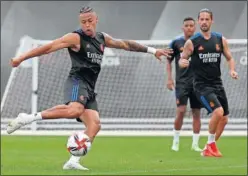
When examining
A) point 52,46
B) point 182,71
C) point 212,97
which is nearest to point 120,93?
point 182,71

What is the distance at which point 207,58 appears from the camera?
13.3 metres

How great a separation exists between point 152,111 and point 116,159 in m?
9.25

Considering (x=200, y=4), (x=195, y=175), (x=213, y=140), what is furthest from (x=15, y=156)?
(x=200, y=4)

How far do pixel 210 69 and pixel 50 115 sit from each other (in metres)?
3.91

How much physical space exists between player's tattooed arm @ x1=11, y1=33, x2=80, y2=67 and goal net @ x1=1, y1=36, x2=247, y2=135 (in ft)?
36.0

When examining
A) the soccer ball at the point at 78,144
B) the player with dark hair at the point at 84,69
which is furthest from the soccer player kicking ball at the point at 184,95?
the soccer ball at the point at 78,144

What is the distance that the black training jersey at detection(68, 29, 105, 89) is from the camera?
10.9 m

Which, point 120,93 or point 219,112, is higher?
point 219,112

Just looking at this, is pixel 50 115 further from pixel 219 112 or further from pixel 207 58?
pixel 207 58

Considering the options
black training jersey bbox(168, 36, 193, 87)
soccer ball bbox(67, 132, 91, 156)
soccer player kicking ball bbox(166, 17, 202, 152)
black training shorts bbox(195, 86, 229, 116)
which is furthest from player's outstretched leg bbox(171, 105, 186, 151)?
soccer ball bbox(67, 132, 91, 156)

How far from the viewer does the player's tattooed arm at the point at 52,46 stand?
10.1 m

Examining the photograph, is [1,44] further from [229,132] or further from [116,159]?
[116,159]

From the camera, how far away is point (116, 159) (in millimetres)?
13367

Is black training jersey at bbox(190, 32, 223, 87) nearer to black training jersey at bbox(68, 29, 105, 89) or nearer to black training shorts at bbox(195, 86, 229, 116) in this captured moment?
black training shorts at bbox(195, 86, 229, 116)
